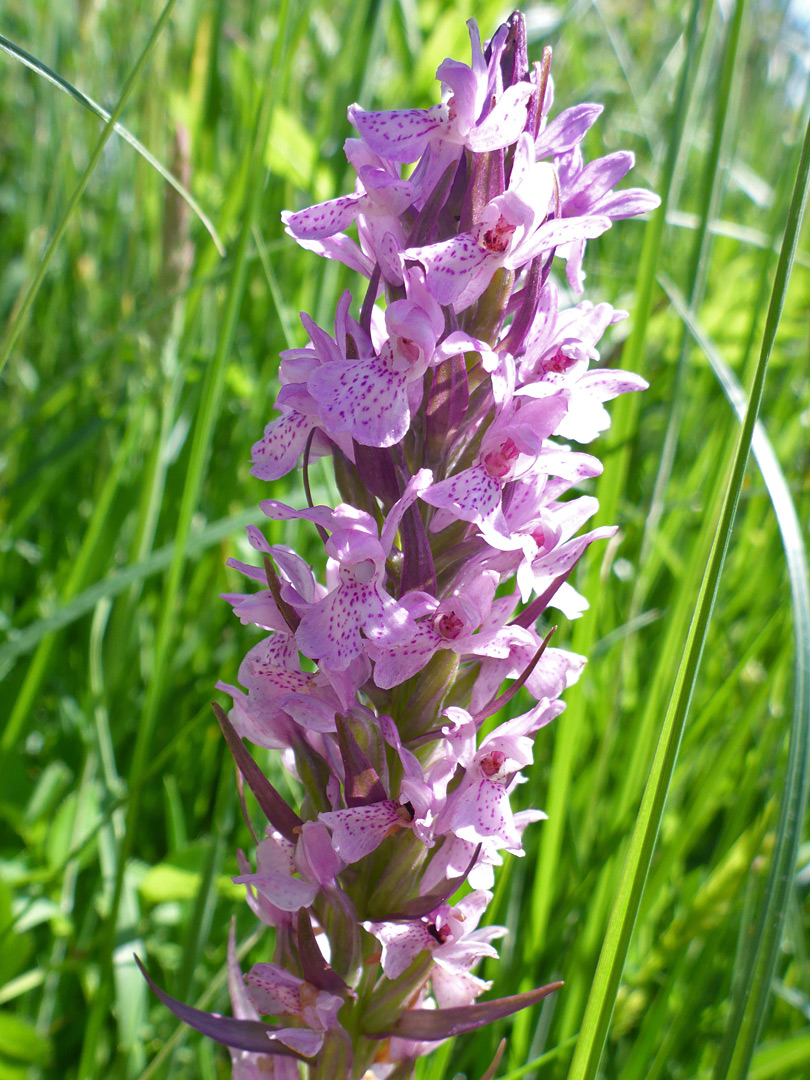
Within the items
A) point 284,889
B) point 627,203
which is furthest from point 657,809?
point 627,203

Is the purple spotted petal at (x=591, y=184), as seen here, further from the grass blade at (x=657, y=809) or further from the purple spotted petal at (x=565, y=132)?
the grass blade at (x=657, y=809)

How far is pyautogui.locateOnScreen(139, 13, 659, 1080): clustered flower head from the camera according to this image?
0.79 m

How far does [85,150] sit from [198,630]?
1.80 metres

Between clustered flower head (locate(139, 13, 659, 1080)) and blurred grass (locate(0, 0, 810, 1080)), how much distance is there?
8.2 inches

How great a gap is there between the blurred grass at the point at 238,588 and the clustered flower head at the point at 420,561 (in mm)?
209

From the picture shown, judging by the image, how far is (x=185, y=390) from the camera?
7.95 feet

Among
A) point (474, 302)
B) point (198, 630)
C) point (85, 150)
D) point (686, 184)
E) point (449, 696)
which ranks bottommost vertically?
point (198, 630)

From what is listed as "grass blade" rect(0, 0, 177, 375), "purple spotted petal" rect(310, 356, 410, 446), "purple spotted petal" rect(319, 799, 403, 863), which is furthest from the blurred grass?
"purple spotted petal" rect(319, 799, 403, 863)

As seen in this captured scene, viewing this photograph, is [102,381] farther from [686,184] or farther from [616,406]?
[686,184]

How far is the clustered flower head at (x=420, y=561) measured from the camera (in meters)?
0.79

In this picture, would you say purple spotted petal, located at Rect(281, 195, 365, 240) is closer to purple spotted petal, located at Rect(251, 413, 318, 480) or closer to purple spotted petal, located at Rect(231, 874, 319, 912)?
A: purple spotted petal, located at Rect(251, 413, 318, 480)

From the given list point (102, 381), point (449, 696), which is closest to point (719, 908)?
point (449, 696)

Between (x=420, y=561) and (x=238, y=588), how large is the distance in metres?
1.24

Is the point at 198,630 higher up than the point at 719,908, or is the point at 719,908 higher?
the point at 198,630
